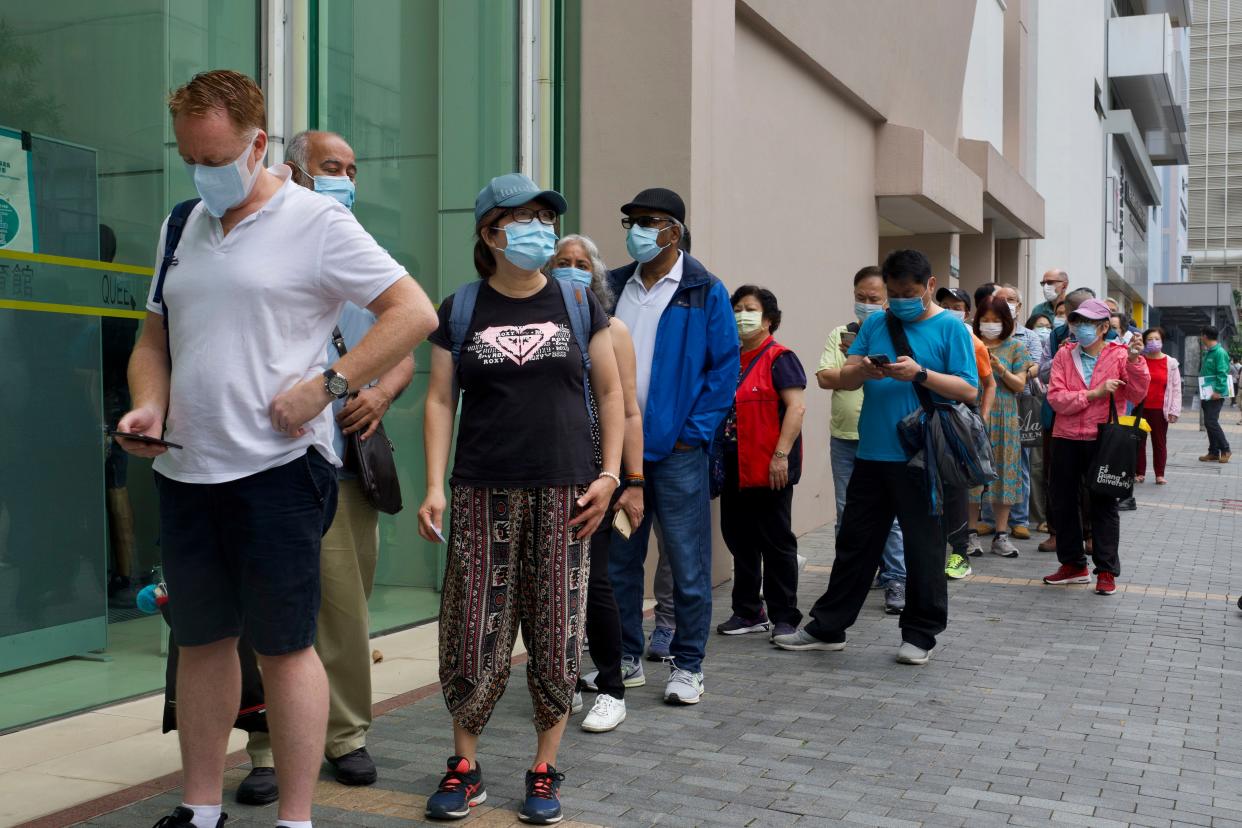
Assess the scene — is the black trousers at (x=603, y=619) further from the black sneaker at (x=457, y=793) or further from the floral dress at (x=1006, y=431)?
the floral dress at (x=1006, y=431)

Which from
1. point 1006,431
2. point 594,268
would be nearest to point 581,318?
point 594,268

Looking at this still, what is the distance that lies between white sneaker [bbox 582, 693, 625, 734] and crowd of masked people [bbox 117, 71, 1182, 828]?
0.01m

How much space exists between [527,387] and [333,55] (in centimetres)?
322

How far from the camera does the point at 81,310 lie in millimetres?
5625

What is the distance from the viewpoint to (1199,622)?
7707mm

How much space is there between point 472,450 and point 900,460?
2.84 metres

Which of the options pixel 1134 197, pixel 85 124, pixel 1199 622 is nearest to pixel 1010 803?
pixel 1199 622

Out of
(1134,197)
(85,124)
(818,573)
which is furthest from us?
(1134,197)

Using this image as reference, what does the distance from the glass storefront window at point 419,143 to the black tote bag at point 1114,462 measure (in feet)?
13.8

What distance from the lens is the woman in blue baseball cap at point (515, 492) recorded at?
13.8 ft

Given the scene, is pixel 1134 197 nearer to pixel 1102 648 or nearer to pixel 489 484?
pixel 1102 648

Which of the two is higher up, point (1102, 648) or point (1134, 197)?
point (1134, 197)

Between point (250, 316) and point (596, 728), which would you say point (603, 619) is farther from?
point (250, 316)

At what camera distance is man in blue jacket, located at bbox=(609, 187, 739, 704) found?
5.63 meters
